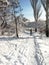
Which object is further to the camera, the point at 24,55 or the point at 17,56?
the point at 24,55

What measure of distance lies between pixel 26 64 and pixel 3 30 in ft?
44.8

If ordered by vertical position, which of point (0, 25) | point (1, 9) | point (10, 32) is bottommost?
point (10, 32)

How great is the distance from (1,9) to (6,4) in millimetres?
869

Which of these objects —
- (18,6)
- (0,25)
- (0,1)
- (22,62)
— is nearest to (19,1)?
(18,6)

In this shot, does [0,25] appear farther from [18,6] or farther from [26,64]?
[26,64]

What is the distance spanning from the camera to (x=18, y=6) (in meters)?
16.7

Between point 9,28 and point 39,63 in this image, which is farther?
point 9,28

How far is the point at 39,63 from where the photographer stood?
5.23 m

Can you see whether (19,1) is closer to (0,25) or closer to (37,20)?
(0,25)

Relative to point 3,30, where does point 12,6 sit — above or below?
above

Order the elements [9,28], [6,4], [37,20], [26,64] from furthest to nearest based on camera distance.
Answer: [37,20], [9,28], [6,4], [26,64]

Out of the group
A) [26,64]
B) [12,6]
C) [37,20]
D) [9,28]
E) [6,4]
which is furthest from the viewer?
[37,20]

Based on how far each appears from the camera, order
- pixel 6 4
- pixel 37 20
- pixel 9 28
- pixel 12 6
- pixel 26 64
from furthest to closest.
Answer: pixel 37 20
pixel 9 28
pixel 6 4
pixel 12 6
pixel 26 64

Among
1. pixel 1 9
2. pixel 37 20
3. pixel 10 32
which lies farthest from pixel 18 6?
pixel 37 20
